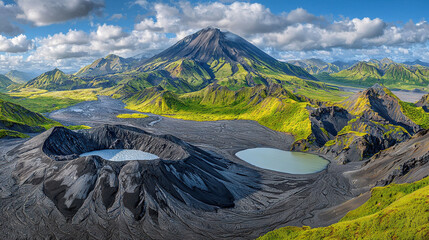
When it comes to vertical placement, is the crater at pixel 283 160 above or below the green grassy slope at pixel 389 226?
below

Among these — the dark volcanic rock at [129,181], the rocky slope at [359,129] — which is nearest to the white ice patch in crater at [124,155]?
the dark volcanic rock at [129,181]

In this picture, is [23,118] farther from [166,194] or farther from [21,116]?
[166,194]

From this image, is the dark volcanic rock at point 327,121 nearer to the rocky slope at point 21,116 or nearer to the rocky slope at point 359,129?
the rocky slope at point 359,129

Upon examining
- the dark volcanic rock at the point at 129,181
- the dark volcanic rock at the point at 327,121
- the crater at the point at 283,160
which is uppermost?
the dark volcanic rock at the point at 327,121

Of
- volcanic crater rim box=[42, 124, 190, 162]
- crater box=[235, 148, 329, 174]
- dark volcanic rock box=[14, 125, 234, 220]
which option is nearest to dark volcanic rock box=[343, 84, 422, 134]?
crater box=[235, 148, 329, 174]

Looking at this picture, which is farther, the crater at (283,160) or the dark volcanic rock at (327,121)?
the dark volcanic rock at (327,121)

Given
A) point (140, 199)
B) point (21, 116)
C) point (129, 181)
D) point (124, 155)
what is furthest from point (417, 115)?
point (21, 116)

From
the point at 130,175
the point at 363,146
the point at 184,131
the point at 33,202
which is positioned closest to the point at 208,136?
the point at 184,131

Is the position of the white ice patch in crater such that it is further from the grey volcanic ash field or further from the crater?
the crater

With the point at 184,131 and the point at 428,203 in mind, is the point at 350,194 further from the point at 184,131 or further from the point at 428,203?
the point at 184,131

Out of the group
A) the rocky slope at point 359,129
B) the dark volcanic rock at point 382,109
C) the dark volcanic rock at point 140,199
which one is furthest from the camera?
the dark volcanic rock at point 382,109
